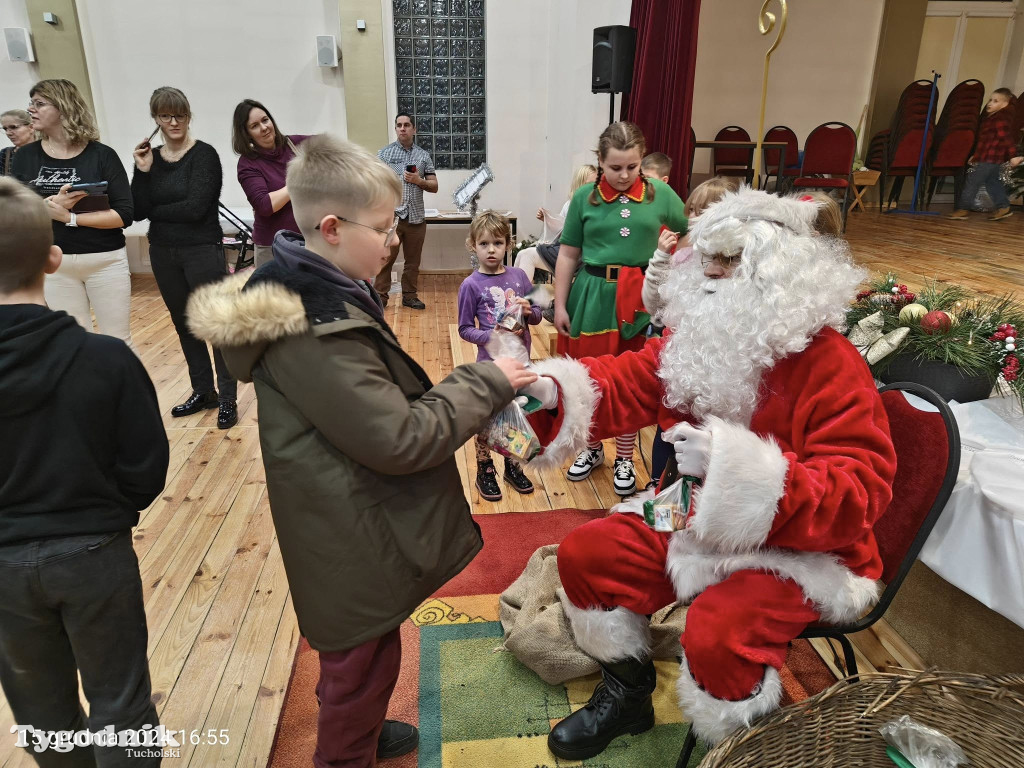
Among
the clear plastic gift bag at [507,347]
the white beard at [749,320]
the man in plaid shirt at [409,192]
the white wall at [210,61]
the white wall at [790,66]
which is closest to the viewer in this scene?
the white beard at [749,320]

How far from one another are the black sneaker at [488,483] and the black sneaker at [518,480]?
72 millimetres

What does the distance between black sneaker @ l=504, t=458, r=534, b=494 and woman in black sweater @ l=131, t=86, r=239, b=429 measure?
1455 millimetres

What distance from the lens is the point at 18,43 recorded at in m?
6.96

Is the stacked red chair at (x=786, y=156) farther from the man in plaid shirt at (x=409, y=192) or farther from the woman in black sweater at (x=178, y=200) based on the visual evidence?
the woman in black sweater at (x=178, y=200)

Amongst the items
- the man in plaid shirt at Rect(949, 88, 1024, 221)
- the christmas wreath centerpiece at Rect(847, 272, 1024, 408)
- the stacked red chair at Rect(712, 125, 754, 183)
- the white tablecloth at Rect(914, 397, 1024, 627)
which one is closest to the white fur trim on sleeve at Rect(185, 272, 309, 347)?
the white tablecloth at Rect(914, 397, 1024, 627)

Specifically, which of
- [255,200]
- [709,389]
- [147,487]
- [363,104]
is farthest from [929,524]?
[363,104]

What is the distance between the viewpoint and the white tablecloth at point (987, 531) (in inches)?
61.0

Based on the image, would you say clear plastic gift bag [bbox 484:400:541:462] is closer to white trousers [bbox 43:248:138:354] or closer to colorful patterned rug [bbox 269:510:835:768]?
colorful patterned rug [bbox 269:510:835:768]

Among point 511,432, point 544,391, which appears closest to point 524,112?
point 544,391

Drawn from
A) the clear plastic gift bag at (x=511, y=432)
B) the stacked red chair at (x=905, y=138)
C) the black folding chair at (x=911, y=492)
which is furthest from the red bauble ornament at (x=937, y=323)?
the stacked red chair at (x=905, y=138)

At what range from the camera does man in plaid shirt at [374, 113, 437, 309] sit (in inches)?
253

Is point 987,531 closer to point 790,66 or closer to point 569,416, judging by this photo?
point 569,416

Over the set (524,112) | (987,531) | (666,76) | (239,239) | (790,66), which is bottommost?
(239,239)

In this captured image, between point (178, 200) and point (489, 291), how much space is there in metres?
1.72
